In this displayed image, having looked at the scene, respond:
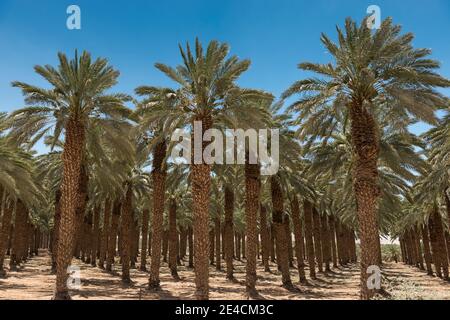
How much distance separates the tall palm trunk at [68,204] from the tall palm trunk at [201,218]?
5874mm

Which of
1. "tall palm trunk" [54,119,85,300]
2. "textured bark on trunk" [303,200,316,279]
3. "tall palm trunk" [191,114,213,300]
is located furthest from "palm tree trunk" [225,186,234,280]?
"tall palm trunk" [54,119,85,300]

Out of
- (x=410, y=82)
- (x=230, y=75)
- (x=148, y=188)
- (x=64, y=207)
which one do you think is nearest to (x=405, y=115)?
(x=410, y=82)

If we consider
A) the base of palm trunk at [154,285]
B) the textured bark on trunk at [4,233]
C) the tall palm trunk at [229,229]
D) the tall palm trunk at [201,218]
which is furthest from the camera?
the tall palm trunk at [229,229]

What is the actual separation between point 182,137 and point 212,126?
2.97m

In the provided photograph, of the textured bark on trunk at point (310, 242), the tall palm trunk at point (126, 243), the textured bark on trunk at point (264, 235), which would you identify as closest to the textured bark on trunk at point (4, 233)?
the tall palm trunk at point (126, 243)

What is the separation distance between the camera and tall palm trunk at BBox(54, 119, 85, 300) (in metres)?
19.0

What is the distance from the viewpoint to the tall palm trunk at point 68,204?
747 inches

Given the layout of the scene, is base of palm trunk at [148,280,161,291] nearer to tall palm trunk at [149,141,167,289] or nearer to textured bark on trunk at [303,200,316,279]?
tall palm trunk at [149,141,167,289]

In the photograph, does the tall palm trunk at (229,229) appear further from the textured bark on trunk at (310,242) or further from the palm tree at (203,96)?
the palm tree at (203,96)

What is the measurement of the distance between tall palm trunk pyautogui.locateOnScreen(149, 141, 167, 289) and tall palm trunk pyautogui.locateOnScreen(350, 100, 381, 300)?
1175 cm

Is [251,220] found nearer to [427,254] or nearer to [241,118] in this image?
[241,118]

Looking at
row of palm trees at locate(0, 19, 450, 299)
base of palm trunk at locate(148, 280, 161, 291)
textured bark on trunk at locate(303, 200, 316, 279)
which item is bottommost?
base of palm trunk at locate(148, 280, 161, 291)

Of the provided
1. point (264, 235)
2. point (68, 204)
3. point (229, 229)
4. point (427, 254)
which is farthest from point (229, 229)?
point (427, 254)
